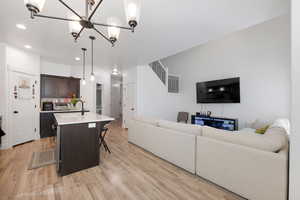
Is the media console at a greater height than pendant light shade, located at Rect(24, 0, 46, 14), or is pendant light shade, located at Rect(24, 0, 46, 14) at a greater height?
pendant light shade, located at Rect(24, 0, 46, 14)

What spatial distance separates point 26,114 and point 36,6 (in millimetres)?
3933

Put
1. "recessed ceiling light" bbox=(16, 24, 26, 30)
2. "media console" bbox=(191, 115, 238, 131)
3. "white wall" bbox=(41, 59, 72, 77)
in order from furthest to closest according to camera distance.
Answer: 1. "white wall" bbox=(41, 59, 72, 77)
2. "media console" bbox=(191, 115, 238, 131)
3. "recessed ceiling light" bbox=(16, 24, 26, 30)

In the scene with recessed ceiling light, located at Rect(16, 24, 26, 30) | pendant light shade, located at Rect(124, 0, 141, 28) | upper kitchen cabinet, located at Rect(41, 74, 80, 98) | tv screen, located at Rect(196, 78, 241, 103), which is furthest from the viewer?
upper kitchen cabinet, located at Rect(41, 74, 80, 98)

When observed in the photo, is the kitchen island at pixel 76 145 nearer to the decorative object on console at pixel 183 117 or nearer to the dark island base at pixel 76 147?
the dark island base at pixel 76 147

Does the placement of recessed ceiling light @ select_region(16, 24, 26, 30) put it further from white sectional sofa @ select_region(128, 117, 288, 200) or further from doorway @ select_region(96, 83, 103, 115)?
doorway @ select_region(96, 83, 103, 115)

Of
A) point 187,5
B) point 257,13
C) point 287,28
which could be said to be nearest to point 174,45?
point 187,5

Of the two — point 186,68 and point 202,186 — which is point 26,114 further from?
point 186,68

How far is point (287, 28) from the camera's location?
11.8ft

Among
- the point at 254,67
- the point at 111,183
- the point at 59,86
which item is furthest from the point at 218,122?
the point at 59,86

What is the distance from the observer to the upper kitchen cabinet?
182 inches

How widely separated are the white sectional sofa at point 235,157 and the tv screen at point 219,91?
103 inches

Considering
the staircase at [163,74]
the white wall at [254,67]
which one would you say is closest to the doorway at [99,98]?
the staircase at [163,74]

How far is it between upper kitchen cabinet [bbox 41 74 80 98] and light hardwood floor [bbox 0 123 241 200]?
251 cm

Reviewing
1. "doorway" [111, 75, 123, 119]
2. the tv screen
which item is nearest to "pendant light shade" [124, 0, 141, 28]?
the tv screen
